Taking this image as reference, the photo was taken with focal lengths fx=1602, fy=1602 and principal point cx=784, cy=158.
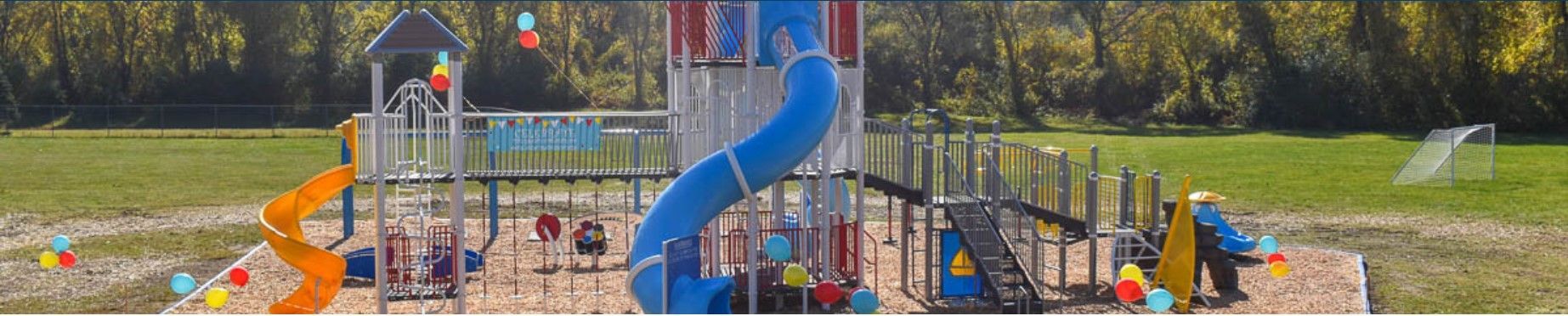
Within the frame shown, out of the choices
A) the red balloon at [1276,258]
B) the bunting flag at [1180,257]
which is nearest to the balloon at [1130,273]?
the bunting flag at [1180,257]

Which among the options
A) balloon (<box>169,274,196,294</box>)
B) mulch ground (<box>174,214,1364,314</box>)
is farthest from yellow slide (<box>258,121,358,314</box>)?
balloon (<box>169,274,196,294</box>)

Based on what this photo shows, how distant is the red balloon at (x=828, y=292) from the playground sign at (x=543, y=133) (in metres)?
3.78

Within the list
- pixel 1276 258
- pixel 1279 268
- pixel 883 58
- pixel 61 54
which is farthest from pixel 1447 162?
pixel 61 54

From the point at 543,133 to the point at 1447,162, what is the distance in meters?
21.7

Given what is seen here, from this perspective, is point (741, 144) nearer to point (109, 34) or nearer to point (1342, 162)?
point (1342, 162)

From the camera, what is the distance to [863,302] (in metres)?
16.7

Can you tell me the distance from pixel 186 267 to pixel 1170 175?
72.0 feet

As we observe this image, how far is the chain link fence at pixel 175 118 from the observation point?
53.9 m

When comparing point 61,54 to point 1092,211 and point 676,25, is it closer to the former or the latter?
point 676,25

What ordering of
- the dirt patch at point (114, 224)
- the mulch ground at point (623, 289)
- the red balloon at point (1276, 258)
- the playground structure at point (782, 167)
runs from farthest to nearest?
1. the dirt patch at point (114, 224)
2. the red balloon at point (1276, 258)
3. the mulch ground at point (623, 289)
4. the playground structure at point (782, 167)

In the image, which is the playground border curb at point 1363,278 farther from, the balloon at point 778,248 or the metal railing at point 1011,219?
the balloon at point 778,248

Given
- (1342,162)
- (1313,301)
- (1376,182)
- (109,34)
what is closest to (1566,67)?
(1342,162)

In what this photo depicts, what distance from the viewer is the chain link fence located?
53.9 meters

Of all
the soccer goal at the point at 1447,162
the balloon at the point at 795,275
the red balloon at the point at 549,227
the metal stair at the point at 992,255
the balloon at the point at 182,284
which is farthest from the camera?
the soccer goal at the point at 1447,162
